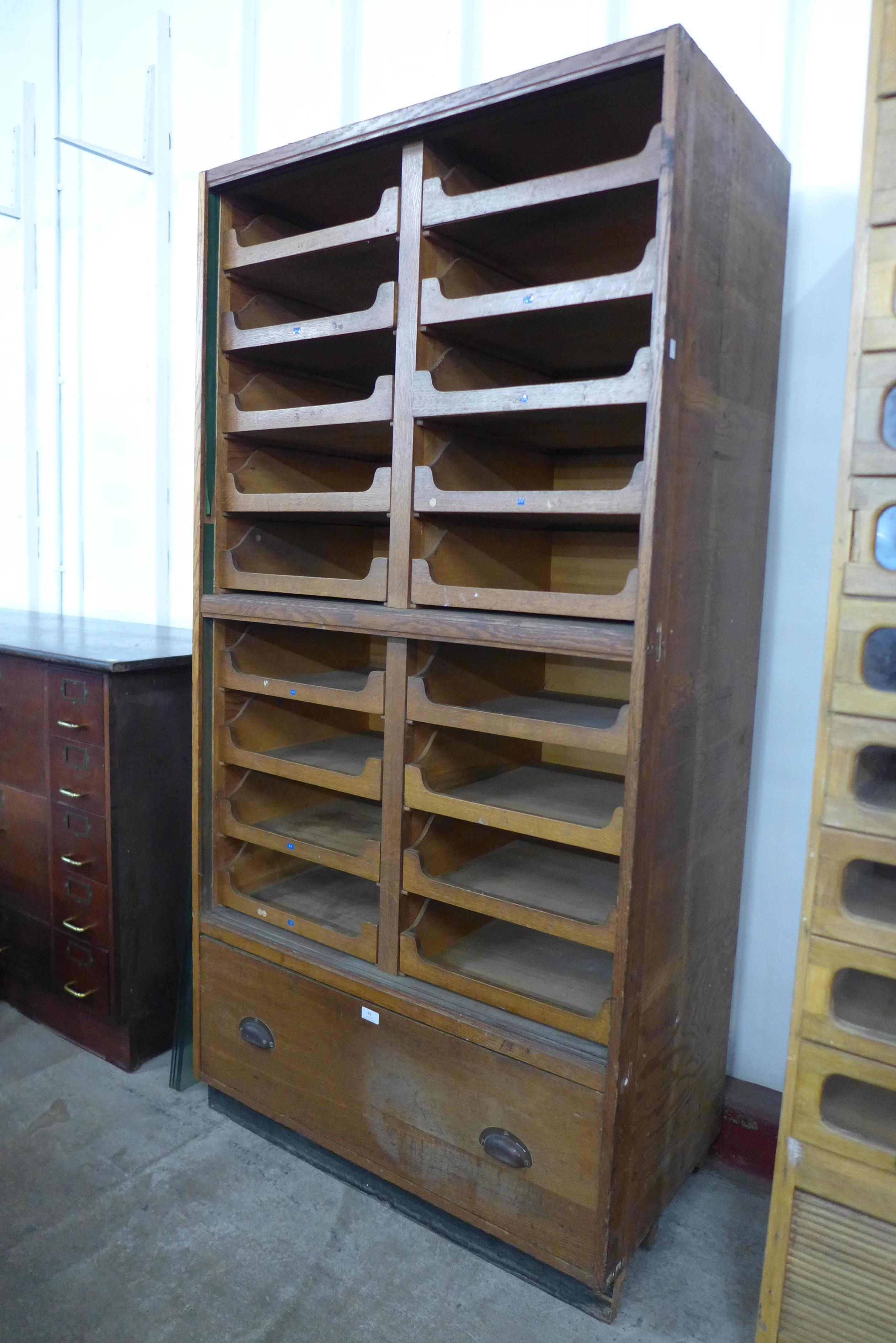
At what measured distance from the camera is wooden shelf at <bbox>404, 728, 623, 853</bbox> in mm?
1755

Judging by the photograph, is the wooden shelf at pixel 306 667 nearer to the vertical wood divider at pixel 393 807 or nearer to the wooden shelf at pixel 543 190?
the vertical wood divider at pixel 393 807

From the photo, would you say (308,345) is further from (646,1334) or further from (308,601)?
(646,1334)

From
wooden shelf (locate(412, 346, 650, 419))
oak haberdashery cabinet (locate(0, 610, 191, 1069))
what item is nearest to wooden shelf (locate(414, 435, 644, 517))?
wooden shelf (locate(412, 346, 650, 419))

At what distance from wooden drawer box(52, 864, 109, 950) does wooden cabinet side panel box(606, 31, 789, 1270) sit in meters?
1.53

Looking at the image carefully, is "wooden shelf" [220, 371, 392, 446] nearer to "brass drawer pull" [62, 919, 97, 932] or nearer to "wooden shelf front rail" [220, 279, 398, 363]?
"wooden shelf front rail" [220, 279, 398, 363]

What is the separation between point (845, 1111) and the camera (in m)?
1.56

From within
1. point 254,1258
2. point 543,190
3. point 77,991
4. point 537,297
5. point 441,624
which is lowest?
point 254,1258

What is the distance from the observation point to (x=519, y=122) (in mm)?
1740

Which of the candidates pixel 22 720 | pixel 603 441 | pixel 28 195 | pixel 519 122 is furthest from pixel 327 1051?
pixel 28 195

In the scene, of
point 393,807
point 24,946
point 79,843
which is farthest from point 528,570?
point 24,946

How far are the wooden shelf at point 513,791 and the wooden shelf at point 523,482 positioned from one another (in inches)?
20.4

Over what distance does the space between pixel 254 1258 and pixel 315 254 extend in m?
2.18

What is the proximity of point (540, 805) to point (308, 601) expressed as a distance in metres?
0.71

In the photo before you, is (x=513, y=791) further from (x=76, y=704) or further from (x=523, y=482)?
(x=76, y=704)
